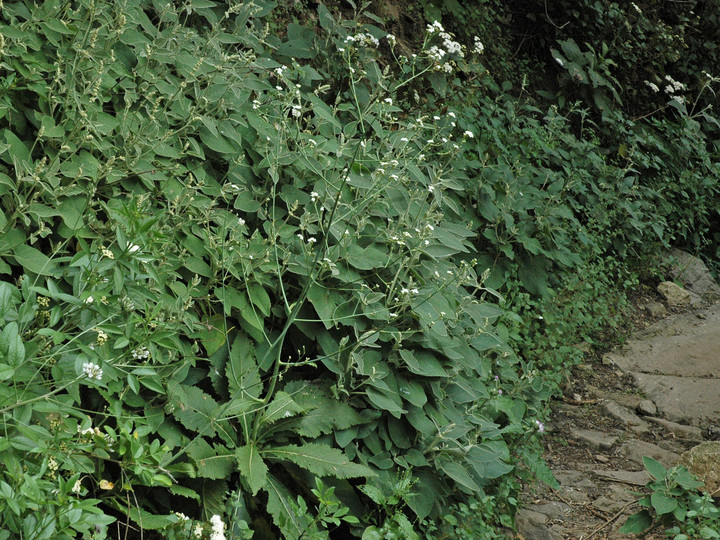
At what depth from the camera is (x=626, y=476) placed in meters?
4.10

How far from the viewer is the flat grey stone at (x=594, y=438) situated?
453cm

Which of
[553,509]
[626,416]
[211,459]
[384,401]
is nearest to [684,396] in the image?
[626,416]

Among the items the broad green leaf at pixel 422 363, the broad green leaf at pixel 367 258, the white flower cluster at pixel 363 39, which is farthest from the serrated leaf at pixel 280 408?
the white flower cluster at pixel 363 39

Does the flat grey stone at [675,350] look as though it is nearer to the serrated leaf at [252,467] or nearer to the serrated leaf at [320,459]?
the serrated leaf at [320,459]

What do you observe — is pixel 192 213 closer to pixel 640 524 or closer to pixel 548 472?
pixel 548 472

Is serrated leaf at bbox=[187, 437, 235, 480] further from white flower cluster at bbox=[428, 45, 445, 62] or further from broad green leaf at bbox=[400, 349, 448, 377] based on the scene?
white flower cluster at bbox=[428, 45, 445, 62]

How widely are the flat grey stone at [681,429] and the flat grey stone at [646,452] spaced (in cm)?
28

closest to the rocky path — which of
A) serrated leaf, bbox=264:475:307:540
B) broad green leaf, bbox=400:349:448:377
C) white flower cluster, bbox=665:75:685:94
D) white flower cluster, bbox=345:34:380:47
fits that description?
broad green leaf, bbox=400:349:448:377

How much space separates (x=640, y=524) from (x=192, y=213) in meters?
2.49

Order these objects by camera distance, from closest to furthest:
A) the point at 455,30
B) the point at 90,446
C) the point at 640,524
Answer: the point at 90,446 < the point at 640,524 < the point at 455,30

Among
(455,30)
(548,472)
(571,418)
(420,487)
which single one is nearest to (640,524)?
(548,472)

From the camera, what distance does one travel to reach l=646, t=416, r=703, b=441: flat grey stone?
464 cm

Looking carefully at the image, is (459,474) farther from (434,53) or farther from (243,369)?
(434,53)

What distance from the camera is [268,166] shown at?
3.54 meters
